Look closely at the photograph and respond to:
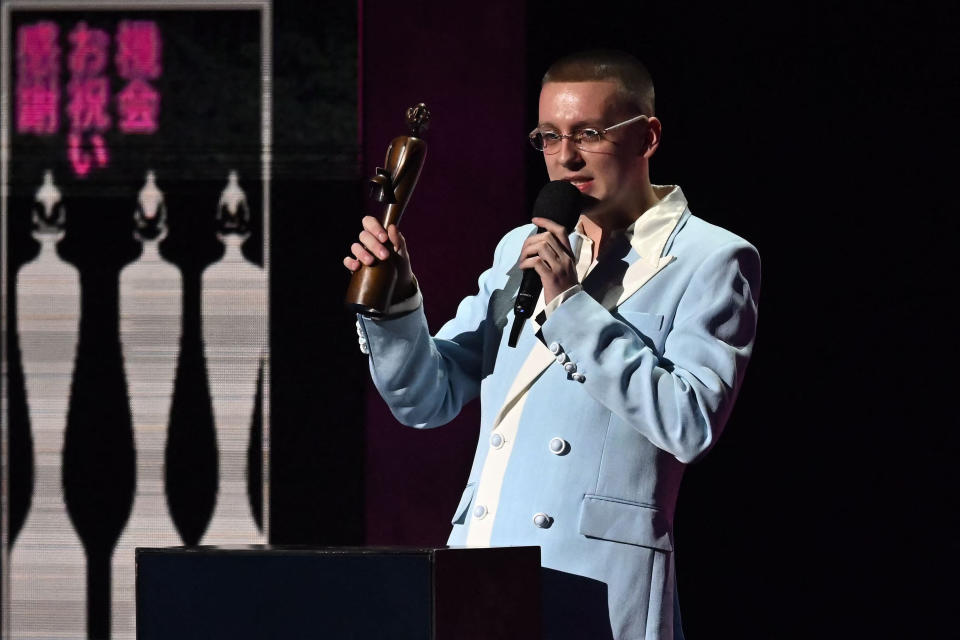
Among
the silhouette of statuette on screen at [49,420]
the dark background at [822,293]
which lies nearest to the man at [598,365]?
the dark background at [822,293]

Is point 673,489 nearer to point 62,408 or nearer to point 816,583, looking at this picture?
point 816,583

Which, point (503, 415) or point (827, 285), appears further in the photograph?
point (827, 285)

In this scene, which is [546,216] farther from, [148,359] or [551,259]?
[148,359]

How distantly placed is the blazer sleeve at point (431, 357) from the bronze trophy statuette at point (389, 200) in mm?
67

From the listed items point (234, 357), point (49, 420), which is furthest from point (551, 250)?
point (49, 420)

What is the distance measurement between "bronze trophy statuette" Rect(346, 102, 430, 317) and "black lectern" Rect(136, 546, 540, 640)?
1.33 feet

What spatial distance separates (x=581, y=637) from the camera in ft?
4.79

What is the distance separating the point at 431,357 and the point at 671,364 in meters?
0.33

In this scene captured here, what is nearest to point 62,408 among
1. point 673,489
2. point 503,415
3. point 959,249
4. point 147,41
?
point 147,41

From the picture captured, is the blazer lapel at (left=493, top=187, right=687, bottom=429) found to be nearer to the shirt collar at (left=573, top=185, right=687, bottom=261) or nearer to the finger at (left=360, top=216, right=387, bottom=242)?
the shirt collar at (left=573, top=185, right=687, bottom=261)

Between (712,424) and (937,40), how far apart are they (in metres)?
1.28

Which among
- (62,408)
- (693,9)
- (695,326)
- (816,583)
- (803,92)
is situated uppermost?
(693,9)

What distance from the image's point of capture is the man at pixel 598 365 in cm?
148

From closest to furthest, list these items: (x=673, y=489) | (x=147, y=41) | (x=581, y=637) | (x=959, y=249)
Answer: (x=581, y=637)
(x=673, y=489)
(x=959, y=249)
(x=147, y=41)
